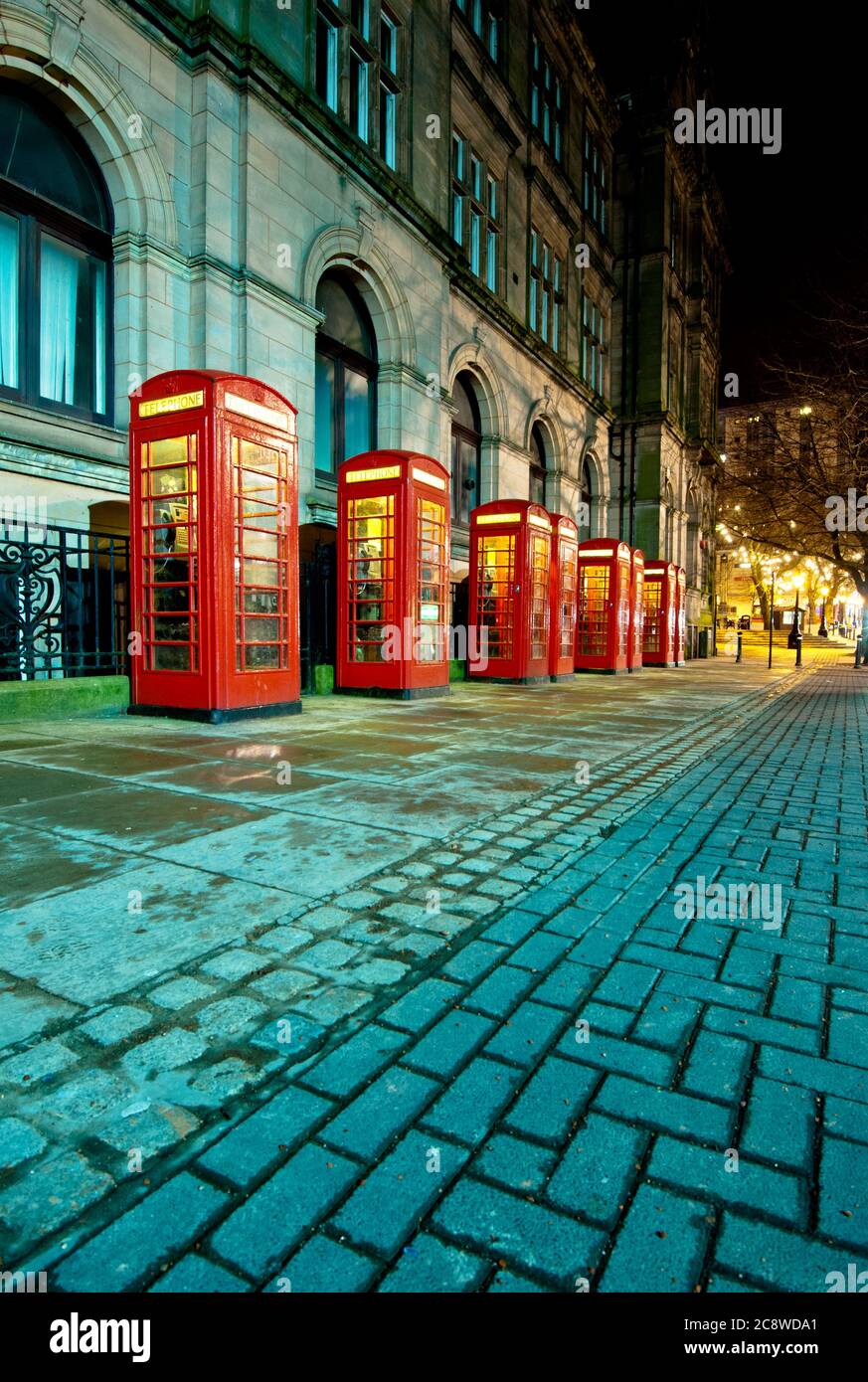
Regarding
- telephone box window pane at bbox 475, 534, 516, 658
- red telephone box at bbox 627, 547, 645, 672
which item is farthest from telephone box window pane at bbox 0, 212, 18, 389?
red telephone box at bbox 627, 547, 645, 672

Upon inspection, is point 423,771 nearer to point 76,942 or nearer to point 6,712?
point 76,942

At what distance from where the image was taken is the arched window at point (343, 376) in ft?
47.2

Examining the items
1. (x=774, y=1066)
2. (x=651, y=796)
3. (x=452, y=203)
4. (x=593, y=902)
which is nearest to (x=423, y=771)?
(x=651, y=796)

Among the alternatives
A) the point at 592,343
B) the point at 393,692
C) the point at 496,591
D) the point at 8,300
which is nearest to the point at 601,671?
the point at 496,591

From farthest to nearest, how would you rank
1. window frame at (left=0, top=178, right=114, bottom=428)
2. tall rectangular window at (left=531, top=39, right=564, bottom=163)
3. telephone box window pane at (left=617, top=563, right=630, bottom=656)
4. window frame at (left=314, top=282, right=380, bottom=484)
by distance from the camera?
tall rectangular window at (left=531, top=39, right=564, bottom=163), telephone box window pane at (left=617, top=563, right=630, bottom=656), window frame at (left=314, top=282, right=380, bottom=484), window frame at (left=0, top=178, right=114, bottom=428)

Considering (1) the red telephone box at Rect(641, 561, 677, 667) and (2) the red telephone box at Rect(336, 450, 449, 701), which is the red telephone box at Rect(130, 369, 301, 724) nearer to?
(2) the red telephone box at Rect(336, 450, 449, 701)

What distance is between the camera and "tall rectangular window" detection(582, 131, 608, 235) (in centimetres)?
2683

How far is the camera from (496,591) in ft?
48.9

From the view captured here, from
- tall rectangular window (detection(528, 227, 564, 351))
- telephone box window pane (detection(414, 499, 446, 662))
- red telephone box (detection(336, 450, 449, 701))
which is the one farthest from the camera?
tall rectangular window (detection(528, 227, 564, 351))

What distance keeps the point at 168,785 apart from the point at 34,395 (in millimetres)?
7578

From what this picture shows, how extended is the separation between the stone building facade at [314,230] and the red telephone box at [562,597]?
2720 mm

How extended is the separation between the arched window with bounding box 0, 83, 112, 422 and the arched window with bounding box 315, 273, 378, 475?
4.48 meters

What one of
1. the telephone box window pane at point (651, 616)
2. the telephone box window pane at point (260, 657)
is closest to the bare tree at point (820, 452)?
the telephone box window pane at point (651, 616)

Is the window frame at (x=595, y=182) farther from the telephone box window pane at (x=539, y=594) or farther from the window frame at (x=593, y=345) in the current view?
the telephone box window pane at (x=539, y=594)
